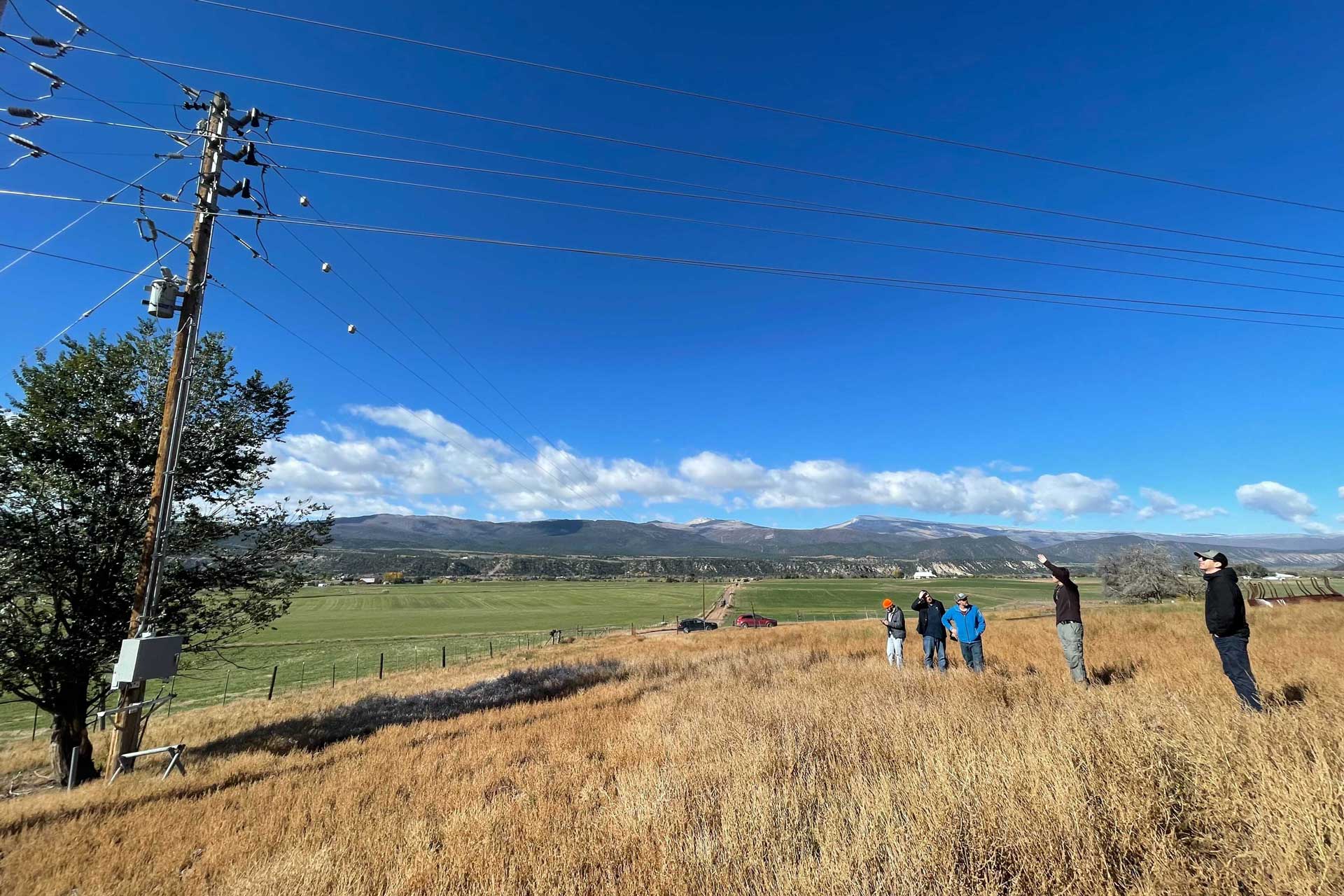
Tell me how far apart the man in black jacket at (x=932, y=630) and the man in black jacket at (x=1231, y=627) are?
183 inches

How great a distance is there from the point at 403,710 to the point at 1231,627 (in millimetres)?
17919

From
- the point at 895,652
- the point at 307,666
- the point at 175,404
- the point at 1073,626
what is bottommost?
the point at 307,666

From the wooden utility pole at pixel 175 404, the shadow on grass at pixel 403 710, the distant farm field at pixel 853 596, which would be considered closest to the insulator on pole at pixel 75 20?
the wooden utility pole at pixel 175 404

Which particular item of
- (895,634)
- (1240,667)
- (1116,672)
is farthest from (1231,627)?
(895,634)

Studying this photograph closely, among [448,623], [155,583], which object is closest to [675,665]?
[155,583]

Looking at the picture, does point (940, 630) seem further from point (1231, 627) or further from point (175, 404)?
point (175, 404)

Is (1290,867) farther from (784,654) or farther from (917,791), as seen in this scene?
(784,654)

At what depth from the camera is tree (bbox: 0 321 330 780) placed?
10117 mm

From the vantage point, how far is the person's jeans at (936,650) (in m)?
11.2

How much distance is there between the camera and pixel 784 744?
6438 mm

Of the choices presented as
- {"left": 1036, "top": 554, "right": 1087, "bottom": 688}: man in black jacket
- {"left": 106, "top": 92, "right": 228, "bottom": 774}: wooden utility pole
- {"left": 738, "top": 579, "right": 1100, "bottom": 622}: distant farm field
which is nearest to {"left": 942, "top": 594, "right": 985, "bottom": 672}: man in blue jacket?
{"left": 1036, "top": 554, "right": 1087, "bottom": 688}: man in black jacket

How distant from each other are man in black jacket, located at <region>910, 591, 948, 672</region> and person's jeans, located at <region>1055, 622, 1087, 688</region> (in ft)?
8.33

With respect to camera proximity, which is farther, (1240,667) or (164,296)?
(164,296)

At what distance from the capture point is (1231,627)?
6457mm
